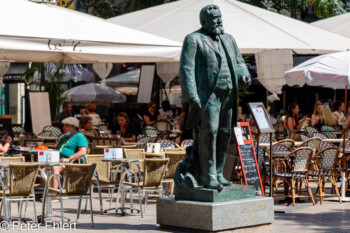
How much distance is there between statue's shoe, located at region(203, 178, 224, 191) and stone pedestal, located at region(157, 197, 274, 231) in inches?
8.2

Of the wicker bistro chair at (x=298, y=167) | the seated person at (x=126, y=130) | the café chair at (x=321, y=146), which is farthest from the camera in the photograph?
the seated person at (x=126, y=130)

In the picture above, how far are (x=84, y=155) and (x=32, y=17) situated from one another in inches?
92.3

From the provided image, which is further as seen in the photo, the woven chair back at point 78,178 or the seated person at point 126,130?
the seated person at point 126,130

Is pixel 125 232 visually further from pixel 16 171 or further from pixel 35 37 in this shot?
pixel 35 37

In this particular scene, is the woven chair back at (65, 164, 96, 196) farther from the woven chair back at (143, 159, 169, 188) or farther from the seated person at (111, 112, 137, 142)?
the seated person at (111, 112, 137, 142)

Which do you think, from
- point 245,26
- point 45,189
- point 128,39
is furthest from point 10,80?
point 45,189

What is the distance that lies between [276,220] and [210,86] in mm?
2627

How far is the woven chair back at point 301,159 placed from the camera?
44.5 feet

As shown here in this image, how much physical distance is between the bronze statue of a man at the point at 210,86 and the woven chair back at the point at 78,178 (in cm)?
122

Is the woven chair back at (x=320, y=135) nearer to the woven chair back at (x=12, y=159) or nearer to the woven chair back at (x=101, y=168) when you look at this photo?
the woven chair back at (x=101, y=168)

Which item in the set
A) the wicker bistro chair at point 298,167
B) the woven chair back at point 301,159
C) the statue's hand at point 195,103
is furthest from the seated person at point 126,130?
the statue's hand at point 195,103

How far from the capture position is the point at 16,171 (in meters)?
10.2

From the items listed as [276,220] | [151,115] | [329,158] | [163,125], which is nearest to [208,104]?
[276,220]

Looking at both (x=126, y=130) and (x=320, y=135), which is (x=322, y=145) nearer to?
(x=320, y=135)
